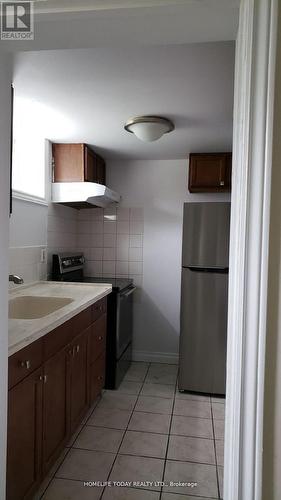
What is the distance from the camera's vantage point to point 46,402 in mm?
1611

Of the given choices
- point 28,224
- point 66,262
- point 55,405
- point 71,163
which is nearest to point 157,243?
point 66,262

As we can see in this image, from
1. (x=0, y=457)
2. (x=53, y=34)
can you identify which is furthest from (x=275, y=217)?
(x=0, y=457)

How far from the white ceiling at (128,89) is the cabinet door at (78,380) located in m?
1.53

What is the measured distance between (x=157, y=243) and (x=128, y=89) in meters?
1.85

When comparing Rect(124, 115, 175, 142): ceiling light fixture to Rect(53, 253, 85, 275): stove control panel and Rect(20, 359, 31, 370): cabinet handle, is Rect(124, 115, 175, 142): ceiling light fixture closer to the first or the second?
Rect(53, 253, 85, 275): stove control panel

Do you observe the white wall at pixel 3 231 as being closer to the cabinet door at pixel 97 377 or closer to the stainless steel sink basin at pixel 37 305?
the stainless steel sink basin at pixel 37 305

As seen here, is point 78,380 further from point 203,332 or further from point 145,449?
point 203,332

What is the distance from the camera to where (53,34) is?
82cm

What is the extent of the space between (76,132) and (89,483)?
7.86 ft

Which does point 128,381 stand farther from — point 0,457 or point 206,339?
point 0,457

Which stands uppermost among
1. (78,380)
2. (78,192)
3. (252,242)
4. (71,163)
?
(71,163)

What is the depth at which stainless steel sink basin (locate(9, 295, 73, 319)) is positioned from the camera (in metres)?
2.18

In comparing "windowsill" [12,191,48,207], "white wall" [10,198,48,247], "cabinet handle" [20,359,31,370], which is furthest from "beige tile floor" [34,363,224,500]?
"windowsill" [12,191,48,207]

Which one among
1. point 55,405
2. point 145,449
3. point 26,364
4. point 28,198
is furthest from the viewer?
point 28,198
